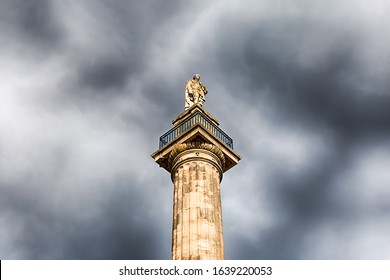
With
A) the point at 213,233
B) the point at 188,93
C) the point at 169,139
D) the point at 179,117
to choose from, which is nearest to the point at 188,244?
the point at 213,233

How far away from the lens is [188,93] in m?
29.2

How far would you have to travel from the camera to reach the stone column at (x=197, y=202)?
21609 mm

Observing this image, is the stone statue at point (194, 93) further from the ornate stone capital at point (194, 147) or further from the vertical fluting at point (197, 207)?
the vertical fluting at point (197, 207)

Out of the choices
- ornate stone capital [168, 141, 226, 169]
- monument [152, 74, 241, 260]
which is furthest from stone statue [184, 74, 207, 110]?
ornate stone capital [168, 141, 226, 169]

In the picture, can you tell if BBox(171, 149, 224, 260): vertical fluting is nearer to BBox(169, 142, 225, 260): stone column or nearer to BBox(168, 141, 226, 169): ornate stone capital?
BBox(169, 142, 225, 260): stone column

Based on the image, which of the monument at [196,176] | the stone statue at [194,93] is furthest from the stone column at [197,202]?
the stone statue at [194,93]

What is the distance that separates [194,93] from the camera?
28.8 metres

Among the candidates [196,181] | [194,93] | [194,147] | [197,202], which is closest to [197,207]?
[197,202]

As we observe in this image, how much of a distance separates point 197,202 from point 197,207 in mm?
243

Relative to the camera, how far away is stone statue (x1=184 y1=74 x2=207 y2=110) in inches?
1129

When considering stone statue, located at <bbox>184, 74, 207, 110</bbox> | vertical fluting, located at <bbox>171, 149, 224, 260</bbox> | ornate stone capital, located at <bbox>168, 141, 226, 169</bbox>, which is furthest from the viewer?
stone statue, located at <bbox>184, 74, 207, 110</bbox>

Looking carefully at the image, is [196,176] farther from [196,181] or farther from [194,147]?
[194,147]
